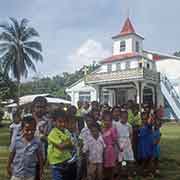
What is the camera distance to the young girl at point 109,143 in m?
5.62

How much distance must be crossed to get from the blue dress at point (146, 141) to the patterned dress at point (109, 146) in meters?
1.47

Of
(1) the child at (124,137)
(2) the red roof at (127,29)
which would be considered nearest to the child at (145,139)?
(1) the child at (124,137)

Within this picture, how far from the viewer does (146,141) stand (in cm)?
711

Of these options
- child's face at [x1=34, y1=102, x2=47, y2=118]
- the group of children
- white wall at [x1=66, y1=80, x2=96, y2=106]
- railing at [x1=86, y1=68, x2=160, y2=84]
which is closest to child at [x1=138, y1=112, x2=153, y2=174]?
the group of children

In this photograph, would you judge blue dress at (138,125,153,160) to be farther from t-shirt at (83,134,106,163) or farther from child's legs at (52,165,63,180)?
child's legs at (52,165,63,180)

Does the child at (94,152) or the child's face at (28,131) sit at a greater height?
the child's face at (28,131)

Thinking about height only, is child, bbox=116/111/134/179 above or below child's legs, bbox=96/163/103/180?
above

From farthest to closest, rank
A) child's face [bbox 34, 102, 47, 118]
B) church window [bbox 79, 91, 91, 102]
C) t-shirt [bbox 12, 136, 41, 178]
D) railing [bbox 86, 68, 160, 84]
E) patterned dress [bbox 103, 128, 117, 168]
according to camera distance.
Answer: church window [bbox 79, 91, 91, 102], railing [bbox 86, 68, 160, 84], patterned dress [bbox 103, 128, 117, 168], child's face [bbox 34, 102, 47, 118], t-shirt [bbox 12, 136, 41, 178]

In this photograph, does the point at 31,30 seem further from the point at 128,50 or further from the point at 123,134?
the point at 123,134

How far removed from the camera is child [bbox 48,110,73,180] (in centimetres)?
432

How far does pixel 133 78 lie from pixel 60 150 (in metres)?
23.4

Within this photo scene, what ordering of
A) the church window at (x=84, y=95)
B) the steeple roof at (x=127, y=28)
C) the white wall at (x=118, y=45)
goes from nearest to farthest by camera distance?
1. the white wall at (x=118, y=45)
2. the steeple roof at (x=127, y=28)
3. the church window at (x=84, y=95)

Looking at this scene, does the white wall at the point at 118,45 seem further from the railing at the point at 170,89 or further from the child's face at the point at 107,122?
the child's face at the point at 107,122

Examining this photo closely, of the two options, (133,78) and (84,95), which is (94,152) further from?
(84,95)
